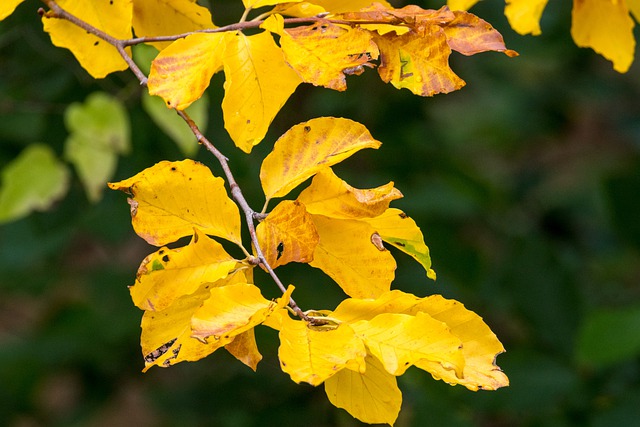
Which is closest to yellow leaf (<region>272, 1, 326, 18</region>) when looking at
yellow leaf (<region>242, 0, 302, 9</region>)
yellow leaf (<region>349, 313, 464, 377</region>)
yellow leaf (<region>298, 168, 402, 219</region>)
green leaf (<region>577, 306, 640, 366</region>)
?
yellow leaf (<region>242, 0, 302, 9</region>)

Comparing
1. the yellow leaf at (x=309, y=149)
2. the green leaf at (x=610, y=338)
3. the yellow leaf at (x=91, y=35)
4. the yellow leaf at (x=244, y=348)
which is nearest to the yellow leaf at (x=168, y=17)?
the yellow leaf at (x=91, y=35)

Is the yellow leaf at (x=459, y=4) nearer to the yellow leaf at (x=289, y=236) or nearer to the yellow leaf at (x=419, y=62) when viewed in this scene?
the yellow leaf at (x=419, y=62)

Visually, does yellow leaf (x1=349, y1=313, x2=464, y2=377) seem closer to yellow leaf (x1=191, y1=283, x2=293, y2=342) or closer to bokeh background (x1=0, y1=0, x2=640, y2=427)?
yellow leaf (x1=191, y1=283, x2=293, y2=342)

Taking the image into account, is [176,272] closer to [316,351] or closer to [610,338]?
[316,351]

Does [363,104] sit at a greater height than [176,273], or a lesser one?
lesser

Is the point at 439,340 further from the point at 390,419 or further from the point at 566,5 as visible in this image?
the point at 566,5

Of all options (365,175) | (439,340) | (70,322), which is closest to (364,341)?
(439,340)
